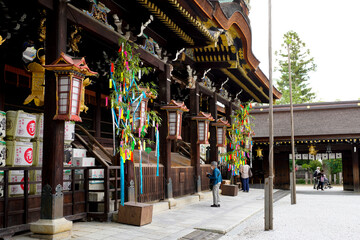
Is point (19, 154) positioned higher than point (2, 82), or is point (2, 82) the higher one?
point (2, 82)

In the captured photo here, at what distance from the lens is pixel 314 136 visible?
2309 cm

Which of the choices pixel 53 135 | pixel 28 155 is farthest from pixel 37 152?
pixel 53 135

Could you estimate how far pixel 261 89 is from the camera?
19344mm

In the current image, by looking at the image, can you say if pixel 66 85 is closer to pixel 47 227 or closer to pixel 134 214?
pixel 47 227

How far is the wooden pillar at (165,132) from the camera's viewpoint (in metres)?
10.9

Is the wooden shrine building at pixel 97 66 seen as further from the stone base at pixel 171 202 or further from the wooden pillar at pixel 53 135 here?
the stone base at pixel 171 202

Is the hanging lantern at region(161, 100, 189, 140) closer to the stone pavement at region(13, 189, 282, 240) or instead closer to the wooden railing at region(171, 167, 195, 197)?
the wooden railing at region(171, 167, 195, 197)

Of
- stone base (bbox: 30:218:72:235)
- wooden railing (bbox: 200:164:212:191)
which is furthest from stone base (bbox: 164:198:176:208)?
stone base (bbox: 30:218:72:235)

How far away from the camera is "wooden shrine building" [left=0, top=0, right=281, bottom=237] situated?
6.47 metres

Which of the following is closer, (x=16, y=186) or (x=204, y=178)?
(x=16, y=186)

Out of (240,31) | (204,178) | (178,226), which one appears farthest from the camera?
(204,178)

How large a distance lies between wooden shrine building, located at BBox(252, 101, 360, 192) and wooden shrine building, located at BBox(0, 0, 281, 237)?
1043cm

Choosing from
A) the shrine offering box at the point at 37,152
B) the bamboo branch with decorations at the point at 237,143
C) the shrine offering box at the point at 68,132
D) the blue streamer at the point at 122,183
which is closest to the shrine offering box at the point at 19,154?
the shrine offering box at the point at 37,152

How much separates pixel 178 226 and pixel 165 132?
10.6ft
